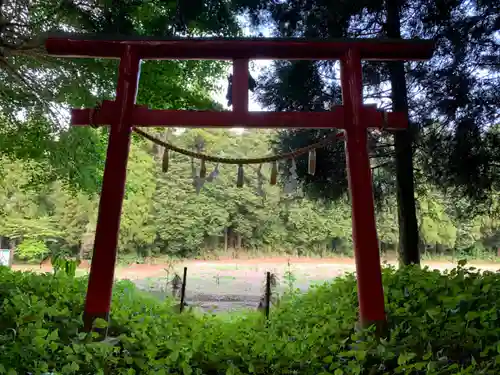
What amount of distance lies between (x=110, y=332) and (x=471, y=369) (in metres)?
1.97

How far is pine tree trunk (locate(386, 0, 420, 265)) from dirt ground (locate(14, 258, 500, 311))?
306 centimetres

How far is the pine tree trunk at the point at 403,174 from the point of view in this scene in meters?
4.68

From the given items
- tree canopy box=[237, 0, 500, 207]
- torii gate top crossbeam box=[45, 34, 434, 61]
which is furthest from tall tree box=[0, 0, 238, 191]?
torii gate top crossbeam box=[45, 34, 434, 61]

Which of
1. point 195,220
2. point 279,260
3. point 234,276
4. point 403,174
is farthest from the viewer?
point 279,260

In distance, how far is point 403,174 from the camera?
4762 millimetres

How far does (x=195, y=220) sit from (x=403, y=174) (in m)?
6.91

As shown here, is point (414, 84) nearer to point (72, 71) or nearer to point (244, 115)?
point (244, 115)

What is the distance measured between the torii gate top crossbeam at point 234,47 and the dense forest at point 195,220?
735cm

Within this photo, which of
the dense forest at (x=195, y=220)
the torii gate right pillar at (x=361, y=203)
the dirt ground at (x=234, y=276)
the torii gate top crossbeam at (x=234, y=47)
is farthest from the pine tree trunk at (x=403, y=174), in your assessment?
the dense forest at (x=195, y=220)

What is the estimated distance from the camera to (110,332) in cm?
261

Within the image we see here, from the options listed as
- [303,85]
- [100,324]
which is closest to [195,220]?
[303,85]

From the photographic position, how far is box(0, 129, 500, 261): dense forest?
35.7ft

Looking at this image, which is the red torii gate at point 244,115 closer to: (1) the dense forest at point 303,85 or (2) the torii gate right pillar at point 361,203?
(2) the torii gate right pillar at point 361,203

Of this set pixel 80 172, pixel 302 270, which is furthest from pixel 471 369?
pixel 302 270
